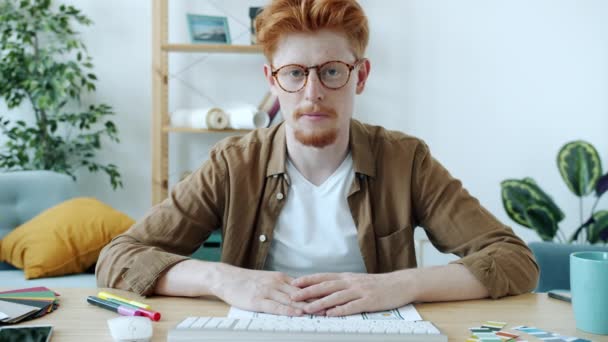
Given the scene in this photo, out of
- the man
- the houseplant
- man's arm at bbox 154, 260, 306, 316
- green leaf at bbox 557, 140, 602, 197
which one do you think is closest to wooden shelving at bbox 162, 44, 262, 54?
the houseplant

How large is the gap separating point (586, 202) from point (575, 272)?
251 cm

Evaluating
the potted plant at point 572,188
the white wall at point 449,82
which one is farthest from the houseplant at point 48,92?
the potted plant at point 572,188

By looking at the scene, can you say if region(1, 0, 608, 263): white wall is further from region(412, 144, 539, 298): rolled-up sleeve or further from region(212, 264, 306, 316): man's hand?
region(212, 264, 306, 316): man's hand

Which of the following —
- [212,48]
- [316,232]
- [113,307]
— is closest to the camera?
[113,307]

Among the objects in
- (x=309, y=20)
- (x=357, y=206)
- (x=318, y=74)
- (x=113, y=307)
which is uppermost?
(x=309, y=20)

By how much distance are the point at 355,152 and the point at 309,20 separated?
0.33 metres

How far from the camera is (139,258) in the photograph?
4.01ft

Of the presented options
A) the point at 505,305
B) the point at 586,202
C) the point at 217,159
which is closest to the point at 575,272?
the point at 505,305

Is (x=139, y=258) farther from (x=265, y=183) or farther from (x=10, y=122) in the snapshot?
(x=10, y=122)

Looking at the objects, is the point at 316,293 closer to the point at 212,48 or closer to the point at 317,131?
the point at 317,131

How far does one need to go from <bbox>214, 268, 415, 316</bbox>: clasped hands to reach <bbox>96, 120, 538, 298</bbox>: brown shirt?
32 centimetres

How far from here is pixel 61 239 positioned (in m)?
2.44

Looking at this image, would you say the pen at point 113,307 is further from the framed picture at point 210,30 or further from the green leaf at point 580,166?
the green leaf at point 580,166

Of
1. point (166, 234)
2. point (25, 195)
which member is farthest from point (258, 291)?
point (25, 195)
